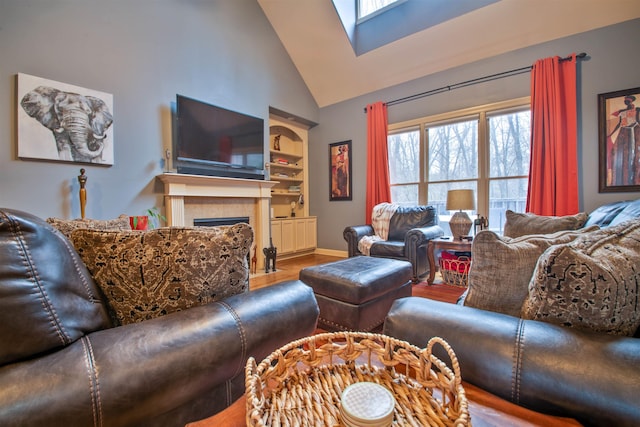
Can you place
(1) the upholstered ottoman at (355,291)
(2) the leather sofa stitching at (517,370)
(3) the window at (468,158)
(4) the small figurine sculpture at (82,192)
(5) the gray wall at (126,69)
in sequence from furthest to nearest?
(3) the window at (468,158)
(4) the small figurine sculpture at (82,192)
(5) the gray wall at (126,69)
(1) the upholstered ottoman at (355,291)
(2) the leather sofa stitching at (517,370)

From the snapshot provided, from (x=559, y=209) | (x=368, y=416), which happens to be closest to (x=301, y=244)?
(x=559, y=209)

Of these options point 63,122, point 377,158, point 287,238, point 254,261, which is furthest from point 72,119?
point 377,158

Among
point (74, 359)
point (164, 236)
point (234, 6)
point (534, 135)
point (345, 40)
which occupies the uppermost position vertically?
point (234, 6)

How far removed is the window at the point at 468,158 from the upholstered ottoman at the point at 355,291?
86.4 inches

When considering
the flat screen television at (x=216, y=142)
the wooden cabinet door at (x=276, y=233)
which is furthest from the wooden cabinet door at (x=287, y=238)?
the flat screen television at (x=216, y=142)

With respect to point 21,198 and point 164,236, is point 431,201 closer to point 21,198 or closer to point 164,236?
point 164,236

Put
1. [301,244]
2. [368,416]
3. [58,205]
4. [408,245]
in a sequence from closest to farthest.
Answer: [368,416], [58,205], [408,245], [301,244]

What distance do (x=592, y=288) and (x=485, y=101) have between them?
3.56 meters

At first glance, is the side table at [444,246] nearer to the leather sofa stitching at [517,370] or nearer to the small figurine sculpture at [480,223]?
the small figurine sculpture at [480,223]

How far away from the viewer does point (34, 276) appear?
23.4 inches

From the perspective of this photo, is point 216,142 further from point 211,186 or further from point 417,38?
point 417,38

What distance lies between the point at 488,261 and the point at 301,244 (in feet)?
13.8

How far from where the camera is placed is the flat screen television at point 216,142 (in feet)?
10.5

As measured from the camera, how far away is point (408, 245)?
317 cm
